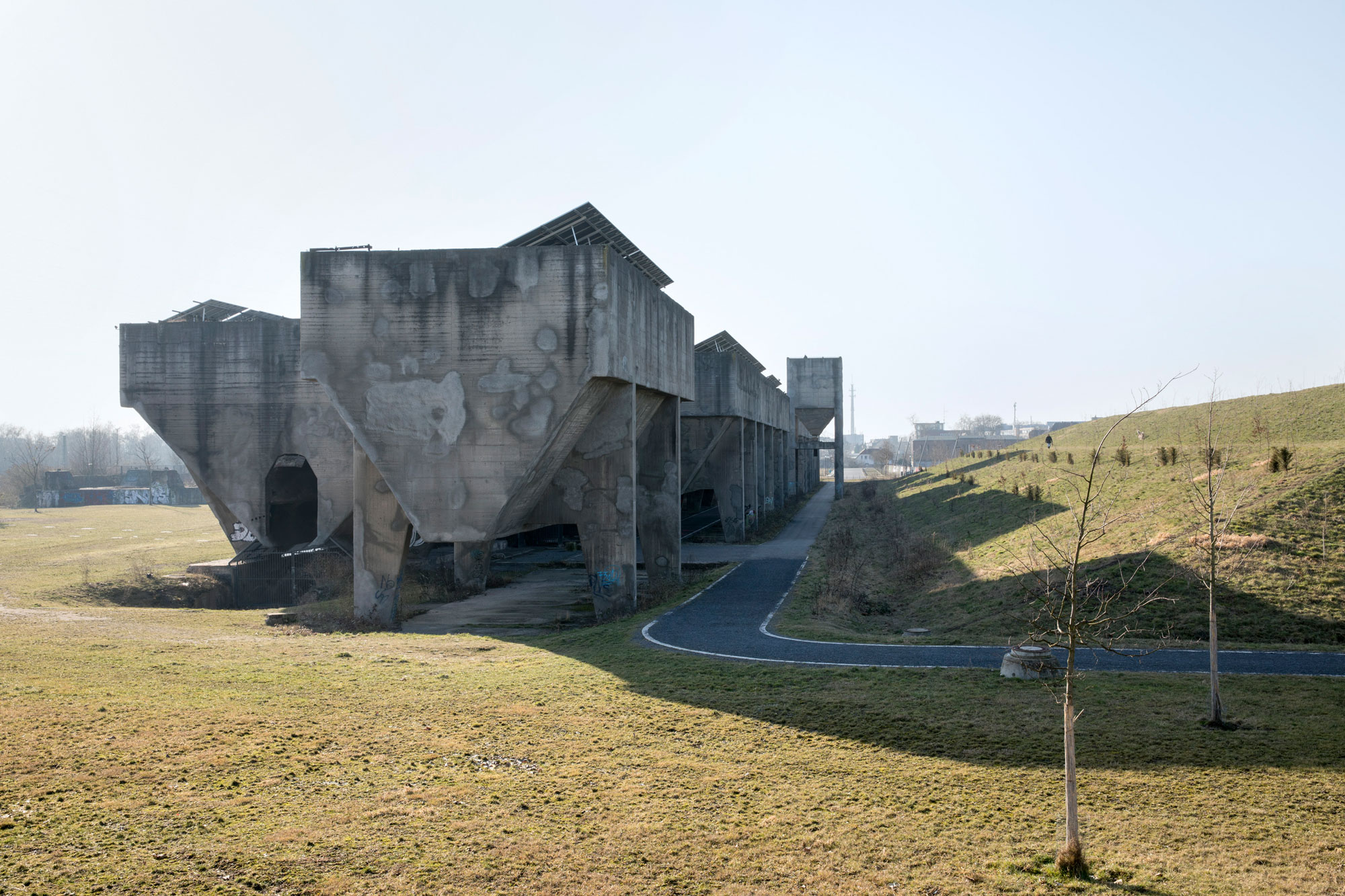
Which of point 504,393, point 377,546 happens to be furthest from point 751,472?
point 504,393

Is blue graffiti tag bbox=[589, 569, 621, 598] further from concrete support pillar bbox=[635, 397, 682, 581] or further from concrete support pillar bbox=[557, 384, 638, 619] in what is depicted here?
concrete support pillar bbox=[635, 397, 682, 581]

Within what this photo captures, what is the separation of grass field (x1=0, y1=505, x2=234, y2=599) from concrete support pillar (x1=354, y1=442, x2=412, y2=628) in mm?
13777

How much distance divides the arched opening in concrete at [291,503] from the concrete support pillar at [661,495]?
18423 millimetres

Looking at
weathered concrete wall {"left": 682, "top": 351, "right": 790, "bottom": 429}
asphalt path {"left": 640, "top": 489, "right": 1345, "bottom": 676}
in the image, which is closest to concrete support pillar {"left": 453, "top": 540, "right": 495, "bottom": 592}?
asphalt path {"left": 640, "top": 489, "right": 1345, "bottom": 676}

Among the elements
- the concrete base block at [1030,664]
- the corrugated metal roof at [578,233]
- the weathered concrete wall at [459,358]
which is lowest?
the concrete base block at [1030,664]

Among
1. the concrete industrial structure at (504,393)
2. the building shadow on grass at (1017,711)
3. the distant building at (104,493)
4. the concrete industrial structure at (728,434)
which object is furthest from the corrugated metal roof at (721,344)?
the distant building at (104,493)

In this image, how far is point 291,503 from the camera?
4472 centimetres

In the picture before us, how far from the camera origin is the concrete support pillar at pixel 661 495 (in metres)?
36.7

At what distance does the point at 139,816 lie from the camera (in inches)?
379

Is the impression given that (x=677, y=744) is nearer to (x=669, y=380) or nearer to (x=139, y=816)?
(x=139, y=816)

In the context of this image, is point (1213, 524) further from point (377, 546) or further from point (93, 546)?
point (93, 546)

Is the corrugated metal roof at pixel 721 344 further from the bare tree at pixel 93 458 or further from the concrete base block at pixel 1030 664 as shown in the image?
the bare tree at pixel 93 458

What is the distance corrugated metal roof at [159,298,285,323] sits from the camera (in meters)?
42.9

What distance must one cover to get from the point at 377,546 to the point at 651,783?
61.7 feet
